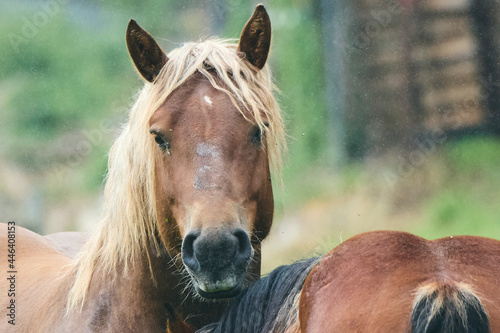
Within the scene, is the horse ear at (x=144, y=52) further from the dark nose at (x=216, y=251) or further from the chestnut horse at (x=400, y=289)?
the chestnut horse at (x=400, y=289)

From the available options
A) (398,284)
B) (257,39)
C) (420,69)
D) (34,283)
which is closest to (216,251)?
(398,284)

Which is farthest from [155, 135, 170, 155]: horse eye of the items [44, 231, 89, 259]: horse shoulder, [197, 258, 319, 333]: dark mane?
[44, 231, 89, 259]: horse shoulder

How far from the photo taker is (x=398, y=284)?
4.65 ft

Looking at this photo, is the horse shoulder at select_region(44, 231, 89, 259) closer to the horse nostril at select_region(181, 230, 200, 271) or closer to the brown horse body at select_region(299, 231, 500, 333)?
the horse nostril at select_region(181, 230, 200, 271)

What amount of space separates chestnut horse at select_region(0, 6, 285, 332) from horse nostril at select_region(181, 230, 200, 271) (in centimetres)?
7

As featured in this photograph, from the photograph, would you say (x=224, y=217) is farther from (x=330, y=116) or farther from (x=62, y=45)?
(x=62, y=45)

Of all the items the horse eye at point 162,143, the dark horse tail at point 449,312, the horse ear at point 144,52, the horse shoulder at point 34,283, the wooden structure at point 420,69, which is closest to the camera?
the dark horse tail at point 449,312

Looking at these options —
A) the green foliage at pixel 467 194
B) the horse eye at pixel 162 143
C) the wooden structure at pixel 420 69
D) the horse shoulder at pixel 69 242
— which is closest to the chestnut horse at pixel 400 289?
the horse eye at pixel 162 143

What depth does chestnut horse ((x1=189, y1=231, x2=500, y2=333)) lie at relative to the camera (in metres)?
1.29

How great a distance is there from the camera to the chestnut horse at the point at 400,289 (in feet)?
4.22

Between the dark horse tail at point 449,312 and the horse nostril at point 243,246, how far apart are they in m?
0.78

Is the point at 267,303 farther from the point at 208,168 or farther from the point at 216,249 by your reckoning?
the point at 208,168

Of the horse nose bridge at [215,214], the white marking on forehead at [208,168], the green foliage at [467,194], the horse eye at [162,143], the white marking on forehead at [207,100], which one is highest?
the white marking on forehead at [207,100]

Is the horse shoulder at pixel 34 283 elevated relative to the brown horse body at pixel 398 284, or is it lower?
lower
